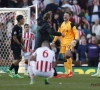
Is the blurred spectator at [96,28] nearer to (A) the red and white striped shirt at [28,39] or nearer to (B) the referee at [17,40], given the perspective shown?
(A) the red and white striped shirt at [28,39]

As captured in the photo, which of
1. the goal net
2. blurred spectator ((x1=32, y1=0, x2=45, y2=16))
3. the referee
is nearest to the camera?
the referee

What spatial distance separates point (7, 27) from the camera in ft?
81.1

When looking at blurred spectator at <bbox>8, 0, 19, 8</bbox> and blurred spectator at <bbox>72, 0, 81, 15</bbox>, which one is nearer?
blurred spectator at <bbox>8, 0, 19, 8</bbox>

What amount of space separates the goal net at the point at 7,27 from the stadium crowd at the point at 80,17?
0.68 metres

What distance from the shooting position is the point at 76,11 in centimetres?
2880

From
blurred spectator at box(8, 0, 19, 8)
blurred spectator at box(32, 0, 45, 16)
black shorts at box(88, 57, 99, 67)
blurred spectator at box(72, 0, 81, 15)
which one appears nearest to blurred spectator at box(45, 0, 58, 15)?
blurred spectator at box(32, 0, 45, 16)

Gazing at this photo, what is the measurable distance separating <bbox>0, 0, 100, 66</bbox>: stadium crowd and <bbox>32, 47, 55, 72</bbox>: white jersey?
10331 millimetres

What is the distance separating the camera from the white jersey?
49.1ft

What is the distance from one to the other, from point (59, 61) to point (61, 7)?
14.3 ft

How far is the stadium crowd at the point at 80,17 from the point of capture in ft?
84.3

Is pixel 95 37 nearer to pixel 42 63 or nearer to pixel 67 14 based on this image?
pixel 67 14

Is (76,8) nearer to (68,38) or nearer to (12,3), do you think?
(12,3)

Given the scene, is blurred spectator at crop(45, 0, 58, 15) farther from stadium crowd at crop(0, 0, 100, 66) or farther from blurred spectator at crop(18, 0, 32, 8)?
blurred spectator at crop(18, 0, 32, 8)

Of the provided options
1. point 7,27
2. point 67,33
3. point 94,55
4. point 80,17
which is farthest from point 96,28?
point 67,33
